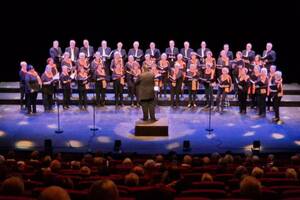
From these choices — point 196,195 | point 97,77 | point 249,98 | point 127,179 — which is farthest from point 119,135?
Answer: point 196,195

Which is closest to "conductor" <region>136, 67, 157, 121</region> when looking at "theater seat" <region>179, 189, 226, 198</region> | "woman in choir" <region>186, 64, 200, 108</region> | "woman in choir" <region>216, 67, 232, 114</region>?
"woman in choir" <region>186, 64, 200, 108</region>

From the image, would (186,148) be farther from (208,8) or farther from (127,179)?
(208,8)

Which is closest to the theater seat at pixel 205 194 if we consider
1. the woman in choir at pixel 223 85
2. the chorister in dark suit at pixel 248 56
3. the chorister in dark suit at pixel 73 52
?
Answer: the woman in choir at pixel 223 85

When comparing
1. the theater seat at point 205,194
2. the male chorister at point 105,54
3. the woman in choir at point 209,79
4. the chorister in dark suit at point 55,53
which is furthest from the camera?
the male chorister at point 105,54

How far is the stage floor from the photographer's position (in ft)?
42.2

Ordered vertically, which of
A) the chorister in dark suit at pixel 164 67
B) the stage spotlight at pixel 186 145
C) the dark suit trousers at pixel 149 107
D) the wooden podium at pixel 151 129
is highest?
the chorister in dark suit at pixel 164 67

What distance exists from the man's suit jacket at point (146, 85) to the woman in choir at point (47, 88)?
3.45 metres

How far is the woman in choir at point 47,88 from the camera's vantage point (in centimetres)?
1580

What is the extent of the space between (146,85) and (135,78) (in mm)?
3002

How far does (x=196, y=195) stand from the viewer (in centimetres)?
585

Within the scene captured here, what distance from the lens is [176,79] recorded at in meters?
16.6

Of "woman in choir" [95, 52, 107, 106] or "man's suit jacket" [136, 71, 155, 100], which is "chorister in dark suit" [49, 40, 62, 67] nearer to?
"woman in choir" [95, 52, 107, 106]

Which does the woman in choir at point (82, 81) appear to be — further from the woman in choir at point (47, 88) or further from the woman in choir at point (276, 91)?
the woman in choir at point (276, 91)

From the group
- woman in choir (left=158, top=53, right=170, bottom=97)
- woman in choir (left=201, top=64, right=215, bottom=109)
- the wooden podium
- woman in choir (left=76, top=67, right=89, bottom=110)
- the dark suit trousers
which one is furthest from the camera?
woman in choir (left=158, top=53, right=170, bottom=97)
